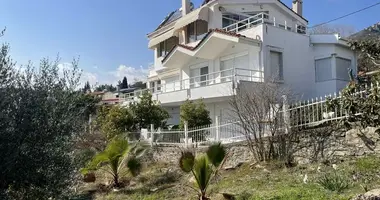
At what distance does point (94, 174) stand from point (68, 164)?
11704 mm

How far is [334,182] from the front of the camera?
30.5 feet

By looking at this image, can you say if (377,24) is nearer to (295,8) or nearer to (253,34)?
(253,34)

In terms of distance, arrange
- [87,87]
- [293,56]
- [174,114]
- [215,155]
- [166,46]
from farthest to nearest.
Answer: [166,46]
[174,114]
[293,56]
[215,155]
[87,87]

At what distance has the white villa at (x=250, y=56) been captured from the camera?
2316cm

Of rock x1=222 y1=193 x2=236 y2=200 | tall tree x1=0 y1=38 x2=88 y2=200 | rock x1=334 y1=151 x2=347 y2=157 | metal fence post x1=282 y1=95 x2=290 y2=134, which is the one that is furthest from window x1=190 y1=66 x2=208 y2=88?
tall tree x1=0 y1=38 x2=88 y2=200

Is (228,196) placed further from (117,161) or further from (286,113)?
(117,161)

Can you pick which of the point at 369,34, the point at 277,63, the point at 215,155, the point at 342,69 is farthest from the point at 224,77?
the point at 215,155

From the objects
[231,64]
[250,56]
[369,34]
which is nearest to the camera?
[369,34]

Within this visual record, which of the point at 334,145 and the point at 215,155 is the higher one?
the point at 334,145

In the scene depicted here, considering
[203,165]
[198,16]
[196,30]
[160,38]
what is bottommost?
[203,165]

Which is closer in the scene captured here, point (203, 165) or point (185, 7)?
point (203, 165)

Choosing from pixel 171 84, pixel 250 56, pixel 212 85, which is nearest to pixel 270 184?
pixel 212 85

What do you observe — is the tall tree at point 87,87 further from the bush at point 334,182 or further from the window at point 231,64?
the window at point 231,64

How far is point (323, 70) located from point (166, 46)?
52.0ft
